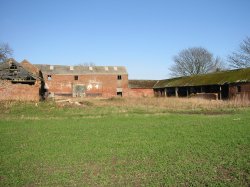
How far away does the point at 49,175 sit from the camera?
20.8ft

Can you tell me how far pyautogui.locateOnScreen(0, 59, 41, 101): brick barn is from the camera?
3300 cm

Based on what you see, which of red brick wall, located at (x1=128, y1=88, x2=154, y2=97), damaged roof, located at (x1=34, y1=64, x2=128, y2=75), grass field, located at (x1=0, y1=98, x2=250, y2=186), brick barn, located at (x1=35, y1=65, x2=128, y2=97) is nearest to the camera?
grass field, located at (x1=0, y1=98, x2=250, y2=186)

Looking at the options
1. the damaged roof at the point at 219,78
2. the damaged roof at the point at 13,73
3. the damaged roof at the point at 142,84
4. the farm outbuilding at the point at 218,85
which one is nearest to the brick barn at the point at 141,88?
the damaged roof at the point at 142,84

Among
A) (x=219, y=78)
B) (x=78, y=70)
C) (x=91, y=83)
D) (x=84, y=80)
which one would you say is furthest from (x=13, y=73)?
(x=219, y=78)

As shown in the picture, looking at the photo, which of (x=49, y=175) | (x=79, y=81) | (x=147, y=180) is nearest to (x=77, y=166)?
(x=49, y=175)

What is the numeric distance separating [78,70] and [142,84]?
13401mm

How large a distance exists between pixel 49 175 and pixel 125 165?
188 cm

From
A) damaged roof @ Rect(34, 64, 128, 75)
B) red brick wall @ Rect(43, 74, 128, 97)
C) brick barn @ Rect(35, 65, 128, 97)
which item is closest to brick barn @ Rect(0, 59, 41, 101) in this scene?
brick barn @ Rect(35, 65, 128, 97)

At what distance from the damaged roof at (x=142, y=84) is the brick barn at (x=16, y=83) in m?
23.5

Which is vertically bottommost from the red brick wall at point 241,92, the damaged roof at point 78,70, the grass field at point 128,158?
the grass field at point 128,158

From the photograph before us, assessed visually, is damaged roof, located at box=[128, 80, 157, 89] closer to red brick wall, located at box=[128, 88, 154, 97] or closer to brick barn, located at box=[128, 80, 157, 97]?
brick barn, located at box=[128, 80, 157, 97]

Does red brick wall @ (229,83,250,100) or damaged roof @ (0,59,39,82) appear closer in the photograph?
red brick wall @ (229,83,250,100)

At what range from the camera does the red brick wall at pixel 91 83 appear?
1983 inches

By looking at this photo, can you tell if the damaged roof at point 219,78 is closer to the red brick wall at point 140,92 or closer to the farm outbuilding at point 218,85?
the farm outbuilding at point 218,85
